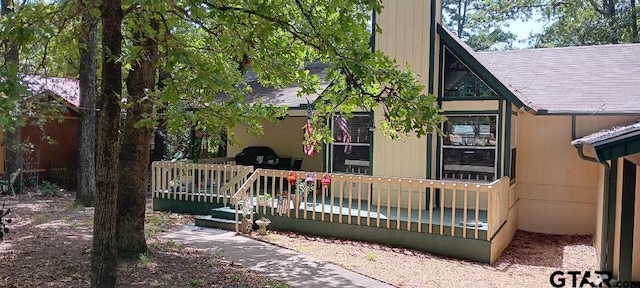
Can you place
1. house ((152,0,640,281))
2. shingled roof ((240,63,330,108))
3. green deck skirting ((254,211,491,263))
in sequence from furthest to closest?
1. shingled roof ((240,63,330,108))
2. house ((152,0,640,281))
3. green deck skirting ((254,211,491,263))

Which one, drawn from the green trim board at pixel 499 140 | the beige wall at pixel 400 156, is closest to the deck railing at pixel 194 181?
the beige wall at pixel 400 156

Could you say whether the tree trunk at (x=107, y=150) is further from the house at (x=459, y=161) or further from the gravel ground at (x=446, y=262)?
the house at (x=459, y=161)

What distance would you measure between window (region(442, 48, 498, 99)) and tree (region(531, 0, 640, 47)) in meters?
14.1

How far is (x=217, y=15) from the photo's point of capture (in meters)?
4.50

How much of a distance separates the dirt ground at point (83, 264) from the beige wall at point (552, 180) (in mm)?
7240

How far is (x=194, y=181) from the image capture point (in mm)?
11359

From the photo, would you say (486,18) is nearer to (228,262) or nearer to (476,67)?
(476,67)

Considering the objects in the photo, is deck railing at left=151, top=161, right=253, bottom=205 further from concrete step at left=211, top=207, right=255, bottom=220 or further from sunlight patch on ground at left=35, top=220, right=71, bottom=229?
sunlight patch on ground at left=35, top=220, right=71, bottom=229

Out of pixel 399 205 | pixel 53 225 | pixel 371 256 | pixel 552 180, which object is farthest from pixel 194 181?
pixel 552 180

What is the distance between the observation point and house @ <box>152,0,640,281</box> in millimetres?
8633

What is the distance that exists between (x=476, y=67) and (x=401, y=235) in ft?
12.2

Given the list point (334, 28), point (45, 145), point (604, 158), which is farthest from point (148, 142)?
point (45, 145)

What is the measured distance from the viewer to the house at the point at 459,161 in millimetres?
8633

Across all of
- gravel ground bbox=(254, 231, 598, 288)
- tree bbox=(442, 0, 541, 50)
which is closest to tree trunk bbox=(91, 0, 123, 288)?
gravel ground bbox=(254, 231, 598, 288)
